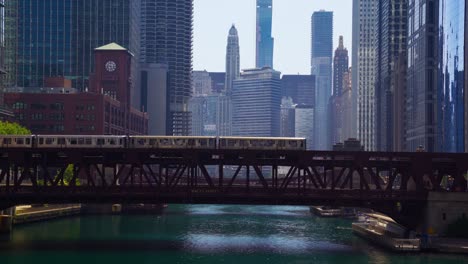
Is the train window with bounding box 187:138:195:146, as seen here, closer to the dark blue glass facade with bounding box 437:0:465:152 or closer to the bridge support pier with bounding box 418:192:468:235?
the bridge support pier with bounding box 418:192:468:235

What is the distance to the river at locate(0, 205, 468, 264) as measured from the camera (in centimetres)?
9062

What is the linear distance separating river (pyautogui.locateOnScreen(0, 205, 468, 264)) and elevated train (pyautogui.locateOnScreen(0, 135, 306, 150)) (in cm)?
1329

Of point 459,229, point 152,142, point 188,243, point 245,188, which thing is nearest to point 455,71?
point 459,229

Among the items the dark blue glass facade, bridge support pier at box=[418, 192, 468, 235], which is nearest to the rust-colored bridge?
bridge support pier at box=[418, 192, 468, 235]

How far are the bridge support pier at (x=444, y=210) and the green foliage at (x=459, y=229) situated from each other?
504 millimetres

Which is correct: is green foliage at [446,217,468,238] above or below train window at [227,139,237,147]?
below

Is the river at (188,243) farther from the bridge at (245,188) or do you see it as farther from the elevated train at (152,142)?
the elevated train at (152,142)

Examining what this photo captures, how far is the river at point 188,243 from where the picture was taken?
297 ft

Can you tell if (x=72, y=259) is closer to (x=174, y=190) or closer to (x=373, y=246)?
(x=174, y=190)

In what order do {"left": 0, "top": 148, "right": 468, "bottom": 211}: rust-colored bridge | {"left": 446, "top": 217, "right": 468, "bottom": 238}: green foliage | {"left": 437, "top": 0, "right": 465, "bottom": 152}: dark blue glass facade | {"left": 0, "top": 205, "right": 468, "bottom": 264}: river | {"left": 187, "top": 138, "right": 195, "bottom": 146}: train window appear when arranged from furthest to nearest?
{"left": 437, "top": 0, "right": 465, "bottom": 152}: dark blue glass facade < {"left": 187, "top": 138, "right": 195, "bottom": 146}: train window < {"left": 0, "top": 148, "right": 468, "bottom": 211}: rust-colored bridge < {"left": 446, "top": 217, "right": 468, "bottom": 238}: green foliage < {"left": 0, "top": 205, "right": 468, "bottom": 264}: river

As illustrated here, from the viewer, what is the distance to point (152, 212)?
609ft

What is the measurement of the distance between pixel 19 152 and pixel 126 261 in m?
24.6

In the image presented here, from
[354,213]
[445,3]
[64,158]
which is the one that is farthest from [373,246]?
[445,3]

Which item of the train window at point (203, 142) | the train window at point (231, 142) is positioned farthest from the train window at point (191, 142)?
the train window at point (231, 142)
